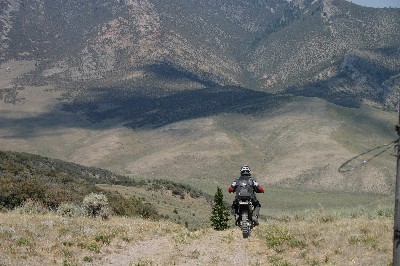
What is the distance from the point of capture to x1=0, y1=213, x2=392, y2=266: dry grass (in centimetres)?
1400

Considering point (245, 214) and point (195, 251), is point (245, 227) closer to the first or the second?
point (245, 214)

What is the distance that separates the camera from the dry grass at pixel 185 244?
551 inches

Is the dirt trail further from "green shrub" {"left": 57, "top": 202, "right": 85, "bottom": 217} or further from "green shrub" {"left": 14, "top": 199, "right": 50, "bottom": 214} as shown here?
"green shrub" {"left": 14, "top": 199, "right": 50, "bottom": 214}

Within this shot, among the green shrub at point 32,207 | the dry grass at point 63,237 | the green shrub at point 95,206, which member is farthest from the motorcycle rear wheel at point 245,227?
the green shrub at point 32,207

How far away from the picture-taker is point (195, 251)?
595 inches

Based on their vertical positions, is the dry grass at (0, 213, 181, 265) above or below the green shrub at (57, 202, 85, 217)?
above

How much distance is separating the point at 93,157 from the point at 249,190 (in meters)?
131

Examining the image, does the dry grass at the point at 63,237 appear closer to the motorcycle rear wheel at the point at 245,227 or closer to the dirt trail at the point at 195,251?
the dirt trail at the point at 195,251

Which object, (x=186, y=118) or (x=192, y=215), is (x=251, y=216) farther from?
(x=186, y=118)

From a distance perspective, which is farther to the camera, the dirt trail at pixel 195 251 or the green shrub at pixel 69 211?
the green shrub at pixel 69 211

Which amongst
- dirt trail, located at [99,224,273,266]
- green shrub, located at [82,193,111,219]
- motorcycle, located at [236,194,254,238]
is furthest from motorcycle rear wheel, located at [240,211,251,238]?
green shrub, located at [82,193,111,219]

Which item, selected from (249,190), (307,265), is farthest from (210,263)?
(249,190)

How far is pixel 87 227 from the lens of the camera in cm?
1717

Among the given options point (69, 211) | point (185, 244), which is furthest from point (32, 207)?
point (185, 244)
